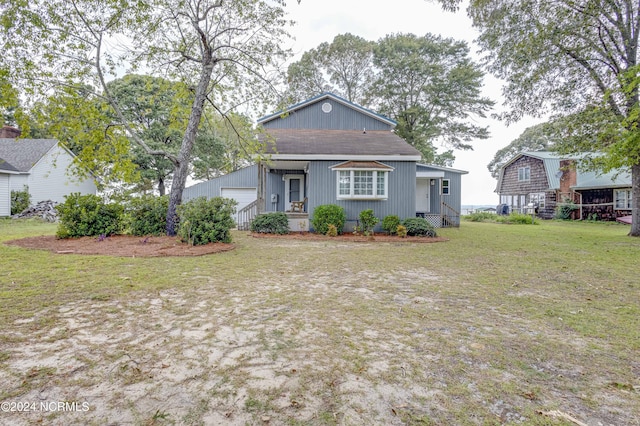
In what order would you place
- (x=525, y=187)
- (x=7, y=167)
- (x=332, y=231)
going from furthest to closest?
(x=525, y=187), (x=7, y=167), (x=332, y=231)

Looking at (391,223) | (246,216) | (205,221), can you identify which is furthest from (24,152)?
(391,223)

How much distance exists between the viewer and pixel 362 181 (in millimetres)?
12312

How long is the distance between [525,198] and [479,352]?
30418mm

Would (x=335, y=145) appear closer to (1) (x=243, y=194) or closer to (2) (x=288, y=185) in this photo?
(2) (x=288, y=185)

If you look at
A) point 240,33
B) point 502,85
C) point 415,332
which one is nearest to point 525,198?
point 502,85

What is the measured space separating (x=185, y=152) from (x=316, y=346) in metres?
8.79

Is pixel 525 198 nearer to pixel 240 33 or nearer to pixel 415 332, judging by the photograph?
pixel 240 33

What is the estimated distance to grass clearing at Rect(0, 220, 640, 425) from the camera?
191 centimetres

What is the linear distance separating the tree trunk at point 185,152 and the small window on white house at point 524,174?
28074mm

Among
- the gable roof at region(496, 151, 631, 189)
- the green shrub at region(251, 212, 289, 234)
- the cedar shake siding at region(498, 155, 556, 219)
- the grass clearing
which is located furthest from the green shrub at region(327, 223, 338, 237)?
the cedar shake siding at region(498, 155, 556, 219)

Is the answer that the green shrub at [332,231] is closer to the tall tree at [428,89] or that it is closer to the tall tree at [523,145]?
the tall tree at [428,89]

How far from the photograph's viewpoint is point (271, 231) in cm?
1217

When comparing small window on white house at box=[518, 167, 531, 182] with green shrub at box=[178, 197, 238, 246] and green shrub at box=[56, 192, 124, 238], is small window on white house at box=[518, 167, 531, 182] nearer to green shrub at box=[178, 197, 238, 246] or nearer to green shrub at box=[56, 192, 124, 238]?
green shrub at box=[178, 197, 238, 246]

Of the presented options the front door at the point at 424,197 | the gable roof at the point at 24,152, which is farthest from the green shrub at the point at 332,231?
the gable roof at the point at 24,152
